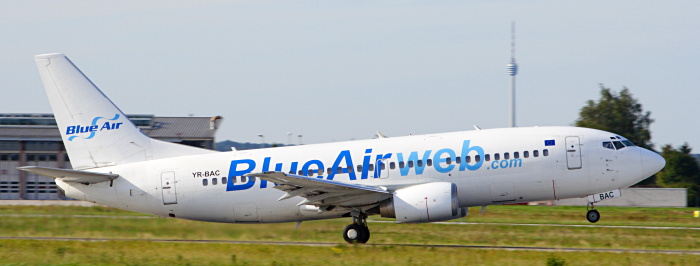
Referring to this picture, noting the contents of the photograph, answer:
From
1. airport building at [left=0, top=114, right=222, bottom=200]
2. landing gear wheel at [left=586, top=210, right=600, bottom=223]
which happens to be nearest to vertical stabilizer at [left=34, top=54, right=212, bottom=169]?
landing gear wheel at [left=586, top=210, right=600, bottom=223]

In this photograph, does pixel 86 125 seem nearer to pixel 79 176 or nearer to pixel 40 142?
pixel 79 176

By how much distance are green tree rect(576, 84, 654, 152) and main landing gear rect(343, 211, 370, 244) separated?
266 feet

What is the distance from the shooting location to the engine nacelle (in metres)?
27.2

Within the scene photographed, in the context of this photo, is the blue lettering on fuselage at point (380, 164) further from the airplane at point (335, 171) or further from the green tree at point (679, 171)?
the green tree at point (679, 171)

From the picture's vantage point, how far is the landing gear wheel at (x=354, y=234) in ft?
95.0

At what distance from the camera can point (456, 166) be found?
92.6ft

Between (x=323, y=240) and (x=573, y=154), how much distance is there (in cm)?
975

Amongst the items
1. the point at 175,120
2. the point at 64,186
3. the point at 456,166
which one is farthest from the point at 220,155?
the point at 175,120

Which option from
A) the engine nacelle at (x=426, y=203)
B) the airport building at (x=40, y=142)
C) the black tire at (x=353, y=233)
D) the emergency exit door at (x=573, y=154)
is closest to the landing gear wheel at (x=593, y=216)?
the emergency exit door at (x=573, y=154)

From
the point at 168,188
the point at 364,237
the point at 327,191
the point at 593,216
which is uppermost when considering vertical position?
the point at 168,188

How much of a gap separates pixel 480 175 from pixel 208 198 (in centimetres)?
953

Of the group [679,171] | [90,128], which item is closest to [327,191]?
[90,128]

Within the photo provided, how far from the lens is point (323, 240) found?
3170cm

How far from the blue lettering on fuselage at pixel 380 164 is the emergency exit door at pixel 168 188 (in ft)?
6.65
